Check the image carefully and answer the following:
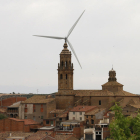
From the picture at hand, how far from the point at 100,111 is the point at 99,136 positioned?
28.1 feet

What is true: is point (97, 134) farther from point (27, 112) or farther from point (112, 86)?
point (112, 86)

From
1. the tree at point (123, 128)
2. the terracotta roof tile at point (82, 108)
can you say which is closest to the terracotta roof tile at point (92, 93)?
the terracotta roof tile at point (82, 108)

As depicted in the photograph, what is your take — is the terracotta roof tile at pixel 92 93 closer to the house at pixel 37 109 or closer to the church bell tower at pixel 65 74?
the church bell tower at pixel 65 74

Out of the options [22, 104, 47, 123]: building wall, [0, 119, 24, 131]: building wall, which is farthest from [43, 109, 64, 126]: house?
[0, 119, 24, 131]: building wall

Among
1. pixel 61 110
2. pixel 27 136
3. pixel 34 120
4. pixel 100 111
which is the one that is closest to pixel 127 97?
pixel 100 111

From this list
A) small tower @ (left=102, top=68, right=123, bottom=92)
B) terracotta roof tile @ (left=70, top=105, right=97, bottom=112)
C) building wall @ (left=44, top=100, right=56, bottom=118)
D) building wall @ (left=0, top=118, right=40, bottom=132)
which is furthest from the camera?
small tower @ (left=102, top=68, right=123, bottom=92)

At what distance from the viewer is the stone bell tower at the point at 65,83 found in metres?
96.1

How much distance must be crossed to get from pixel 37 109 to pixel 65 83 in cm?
916

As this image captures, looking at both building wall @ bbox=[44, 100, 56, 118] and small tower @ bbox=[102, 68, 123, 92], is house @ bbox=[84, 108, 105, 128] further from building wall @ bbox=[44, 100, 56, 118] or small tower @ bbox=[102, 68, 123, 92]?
small tower @ bbox=[102, 68, 123, 92]

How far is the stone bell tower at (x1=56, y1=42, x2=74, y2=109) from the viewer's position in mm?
96125

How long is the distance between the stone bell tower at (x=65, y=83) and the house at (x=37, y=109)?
2.52m

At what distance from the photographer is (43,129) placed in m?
85.2

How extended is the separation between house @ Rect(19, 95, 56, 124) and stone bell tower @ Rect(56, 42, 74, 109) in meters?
2.52

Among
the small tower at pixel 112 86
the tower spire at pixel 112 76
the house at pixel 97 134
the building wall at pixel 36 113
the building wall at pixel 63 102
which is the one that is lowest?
the house at pixel 97 134
